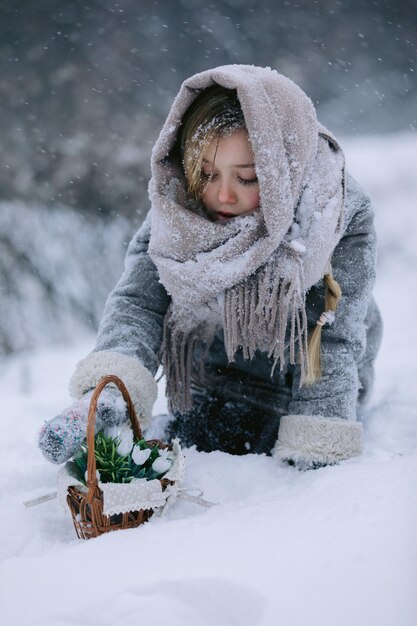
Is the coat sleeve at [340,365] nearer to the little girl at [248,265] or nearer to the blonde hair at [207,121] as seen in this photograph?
the little girl at [248,265]

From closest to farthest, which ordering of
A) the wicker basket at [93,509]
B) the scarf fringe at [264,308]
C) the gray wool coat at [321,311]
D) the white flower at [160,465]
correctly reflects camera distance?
the wicker basket at [93,509], the white flower at [160,465], the scarf fringe at [264,308], the gray wool coat at [321,311]

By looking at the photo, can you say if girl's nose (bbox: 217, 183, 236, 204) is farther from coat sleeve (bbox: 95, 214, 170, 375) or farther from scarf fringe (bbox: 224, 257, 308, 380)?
coat sleeve (bbox: 95, 214, 170, 375)

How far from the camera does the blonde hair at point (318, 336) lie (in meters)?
1.26

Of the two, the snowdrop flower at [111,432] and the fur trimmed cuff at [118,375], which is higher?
the fur trimmed cuff at [118,375]

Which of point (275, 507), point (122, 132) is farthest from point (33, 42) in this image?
point (275, 507)

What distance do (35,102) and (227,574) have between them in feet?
10.8

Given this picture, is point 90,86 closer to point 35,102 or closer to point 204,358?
point 35,102

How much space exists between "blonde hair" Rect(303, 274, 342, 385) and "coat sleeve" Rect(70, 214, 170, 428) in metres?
0.35

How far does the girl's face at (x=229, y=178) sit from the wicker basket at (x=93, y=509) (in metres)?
0.45

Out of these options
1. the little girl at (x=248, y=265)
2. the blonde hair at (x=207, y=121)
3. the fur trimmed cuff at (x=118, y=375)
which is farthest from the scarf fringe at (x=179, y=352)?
the blonde hair at (x=207, y=121)

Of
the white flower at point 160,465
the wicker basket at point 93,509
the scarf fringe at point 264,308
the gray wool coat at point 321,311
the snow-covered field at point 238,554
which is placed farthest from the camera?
the gray wool coat at point 321,311

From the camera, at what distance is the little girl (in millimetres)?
1117

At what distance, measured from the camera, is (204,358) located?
1446 millimetres

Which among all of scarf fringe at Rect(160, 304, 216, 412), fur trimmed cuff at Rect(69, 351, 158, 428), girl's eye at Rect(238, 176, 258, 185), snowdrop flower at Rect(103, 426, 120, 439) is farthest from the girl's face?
snowdrop flower at Rect(103, 426, 120, 439)
